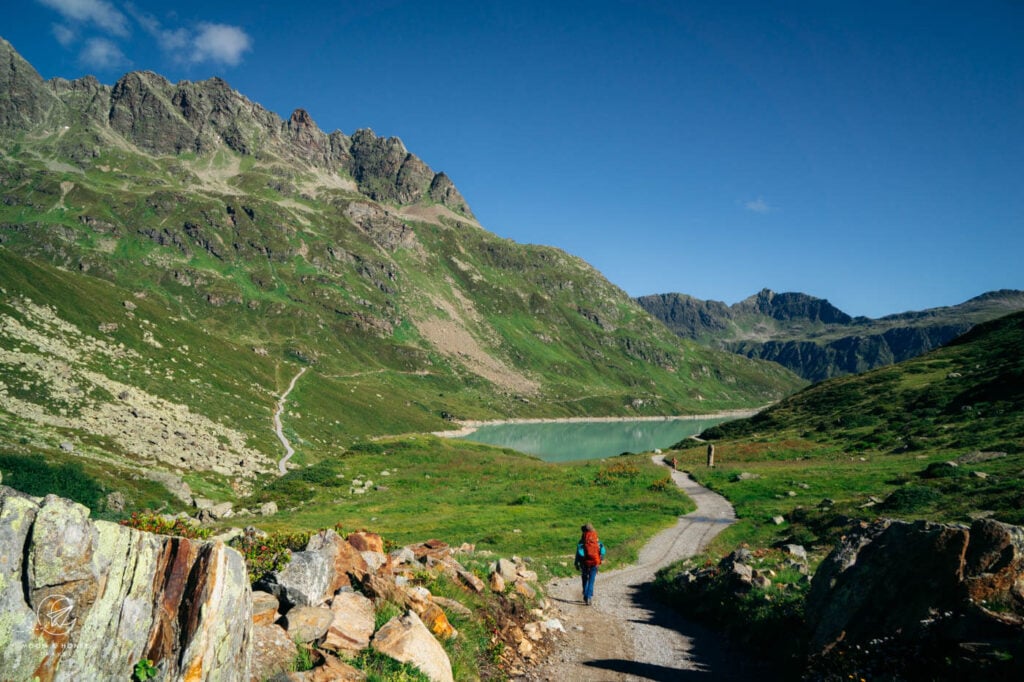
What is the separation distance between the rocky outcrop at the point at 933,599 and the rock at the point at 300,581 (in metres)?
12.0

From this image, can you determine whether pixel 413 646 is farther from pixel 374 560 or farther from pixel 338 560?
pixel 374 560

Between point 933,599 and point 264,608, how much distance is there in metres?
14.2

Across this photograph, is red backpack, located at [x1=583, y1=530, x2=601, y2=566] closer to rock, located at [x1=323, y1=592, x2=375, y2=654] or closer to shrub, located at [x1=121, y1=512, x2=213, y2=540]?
rock, located at [x1=323, y1=592, x2=375, y2=654]

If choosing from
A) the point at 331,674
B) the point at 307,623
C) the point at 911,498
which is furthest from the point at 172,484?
the point at 911,498

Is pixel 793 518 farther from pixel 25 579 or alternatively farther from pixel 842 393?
pixel 842 393

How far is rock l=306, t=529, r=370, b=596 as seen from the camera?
13.0 m

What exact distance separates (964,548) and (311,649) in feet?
45.7

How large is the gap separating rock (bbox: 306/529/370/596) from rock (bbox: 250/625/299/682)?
1.96 metres

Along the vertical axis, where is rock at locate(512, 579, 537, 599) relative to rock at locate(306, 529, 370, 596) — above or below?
below

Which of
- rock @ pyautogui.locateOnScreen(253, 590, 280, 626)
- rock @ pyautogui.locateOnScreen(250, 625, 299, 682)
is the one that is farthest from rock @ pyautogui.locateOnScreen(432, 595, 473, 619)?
rock @ pyautogui.locateOnScreen(250, 625, 299, 682)

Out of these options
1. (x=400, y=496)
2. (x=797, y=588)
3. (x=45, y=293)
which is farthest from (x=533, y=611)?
(x=45, y=293)

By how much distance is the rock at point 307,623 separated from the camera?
429 inches

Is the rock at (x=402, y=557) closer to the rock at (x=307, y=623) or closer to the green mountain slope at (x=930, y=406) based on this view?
the rock at (x=307, y=623)

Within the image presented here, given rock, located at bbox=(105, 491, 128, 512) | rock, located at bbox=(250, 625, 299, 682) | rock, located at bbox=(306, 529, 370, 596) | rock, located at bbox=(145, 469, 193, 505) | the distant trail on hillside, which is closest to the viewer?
rock, located at bbox=(250, 625, 299, 682)
